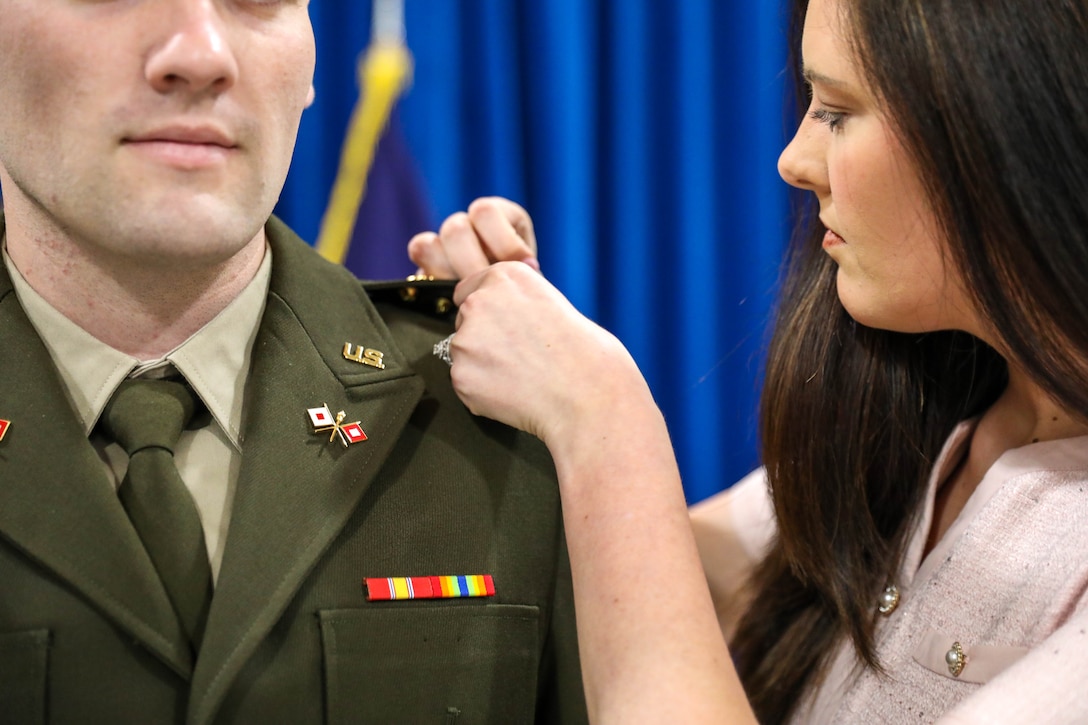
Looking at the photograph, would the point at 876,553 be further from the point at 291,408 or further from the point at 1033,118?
the point at 291,408

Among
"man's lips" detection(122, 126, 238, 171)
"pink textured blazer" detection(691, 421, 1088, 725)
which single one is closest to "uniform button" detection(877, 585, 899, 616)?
"pink textured blazer" detection(691, 421, 1088, 725)

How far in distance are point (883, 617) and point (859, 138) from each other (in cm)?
48

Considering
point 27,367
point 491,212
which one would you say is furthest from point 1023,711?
point 27,367

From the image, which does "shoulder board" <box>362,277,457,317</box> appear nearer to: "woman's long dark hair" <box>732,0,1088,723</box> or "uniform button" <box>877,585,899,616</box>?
"woman's long dark hair" <box>732,0,1088,723</box>

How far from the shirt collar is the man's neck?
0.03 feet

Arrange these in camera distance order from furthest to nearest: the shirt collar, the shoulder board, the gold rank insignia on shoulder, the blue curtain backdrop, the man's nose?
the blue curtain backdrop < the shoulder board < the gold rank insignia on shoulder < the shirt collar < the man's nose

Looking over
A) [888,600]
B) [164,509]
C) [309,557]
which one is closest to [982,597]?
[888,600]

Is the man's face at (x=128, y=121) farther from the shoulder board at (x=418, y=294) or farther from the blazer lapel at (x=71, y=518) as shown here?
the shoulder board at (x=418, y=294)

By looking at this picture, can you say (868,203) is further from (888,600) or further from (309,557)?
(309,557)

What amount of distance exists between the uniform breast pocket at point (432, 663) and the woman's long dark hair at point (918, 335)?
35 centimetres

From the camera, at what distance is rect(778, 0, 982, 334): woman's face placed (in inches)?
38.6

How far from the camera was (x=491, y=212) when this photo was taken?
1.24 metres

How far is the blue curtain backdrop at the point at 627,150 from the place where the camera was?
2.05 metres

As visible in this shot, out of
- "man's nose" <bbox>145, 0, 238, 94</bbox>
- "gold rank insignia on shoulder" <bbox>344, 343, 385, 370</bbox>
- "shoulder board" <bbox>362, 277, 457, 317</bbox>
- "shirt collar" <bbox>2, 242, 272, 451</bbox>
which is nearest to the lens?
"man's nose" <bbox>145, 0, 238, 94</bbox>
